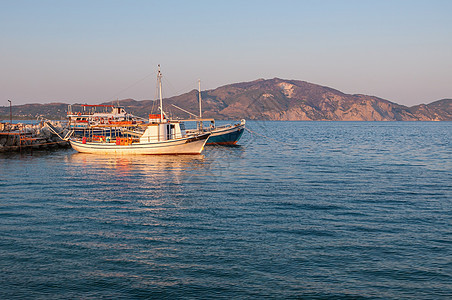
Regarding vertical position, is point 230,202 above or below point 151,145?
below

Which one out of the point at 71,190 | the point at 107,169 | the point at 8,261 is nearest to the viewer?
the point at 8,261

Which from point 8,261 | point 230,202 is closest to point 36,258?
point 8,261

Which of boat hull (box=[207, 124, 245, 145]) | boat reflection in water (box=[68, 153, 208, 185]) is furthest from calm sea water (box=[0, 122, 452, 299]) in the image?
boat hull (box=[207, 124, 245, 145])

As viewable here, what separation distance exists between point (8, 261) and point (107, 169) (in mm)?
30051

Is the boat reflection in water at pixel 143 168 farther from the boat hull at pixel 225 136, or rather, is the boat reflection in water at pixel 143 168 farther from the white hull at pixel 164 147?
the boat hull at pixel 225 136

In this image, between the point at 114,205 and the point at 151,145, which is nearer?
the point at 114,205

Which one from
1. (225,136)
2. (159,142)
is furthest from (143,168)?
(225,136)

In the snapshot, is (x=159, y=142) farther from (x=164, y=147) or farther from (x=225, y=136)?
(x=225, y=136)

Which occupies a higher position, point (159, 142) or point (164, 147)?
point (159, 142)

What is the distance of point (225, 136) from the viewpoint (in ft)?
267

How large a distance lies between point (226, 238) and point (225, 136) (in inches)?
2504

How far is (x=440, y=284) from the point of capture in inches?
530

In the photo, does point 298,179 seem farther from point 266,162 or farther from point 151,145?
point 151,145

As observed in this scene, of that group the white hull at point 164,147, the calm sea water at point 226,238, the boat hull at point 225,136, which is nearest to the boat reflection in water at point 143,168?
the white hull at point 164,147
